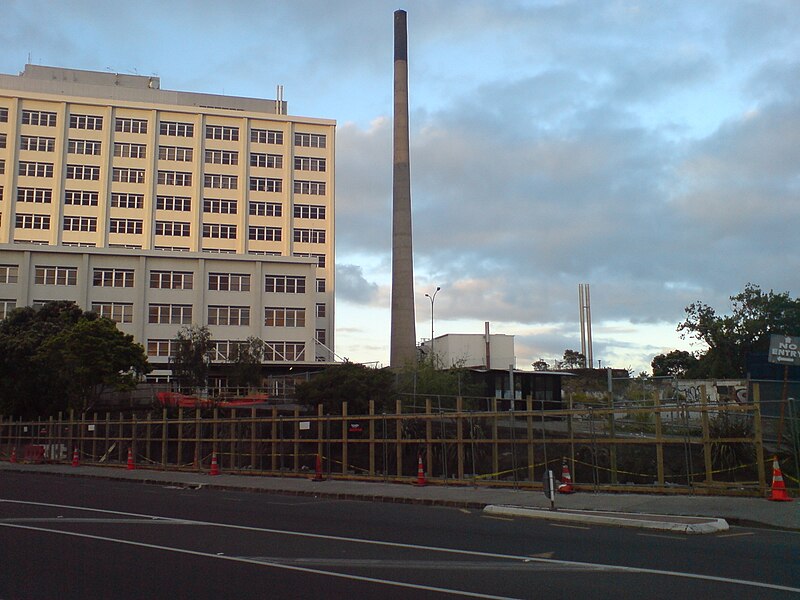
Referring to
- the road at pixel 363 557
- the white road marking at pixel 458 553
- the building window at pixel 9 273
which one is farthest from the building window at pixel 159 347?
the white road marking at pixel 458 553

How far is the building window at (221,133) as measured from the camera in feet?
300

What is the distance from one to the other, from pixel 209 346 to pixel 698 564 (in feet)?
182

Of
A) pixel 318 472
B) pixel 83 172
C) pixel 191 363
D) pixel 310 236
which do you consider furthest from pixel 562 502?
pixel 83 172

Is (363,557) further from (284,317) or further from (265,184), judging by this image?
(265,184)

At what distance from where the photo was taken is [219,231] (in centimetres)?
8912

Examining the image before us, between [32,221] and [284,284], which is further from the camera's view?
[32,221]

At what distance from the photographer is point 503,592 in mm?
8609

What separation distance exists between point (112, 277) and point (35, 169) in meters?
20.8

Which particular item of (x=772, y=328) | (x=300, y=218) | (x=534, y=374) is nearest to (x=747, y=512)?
(x=534, y=374)

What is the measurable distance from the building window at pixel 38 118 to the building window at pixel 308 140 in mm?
26030

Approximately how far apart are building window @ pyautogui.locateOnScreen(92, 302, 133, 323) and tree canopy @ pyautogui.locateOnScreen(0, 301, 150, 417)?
18674 mm

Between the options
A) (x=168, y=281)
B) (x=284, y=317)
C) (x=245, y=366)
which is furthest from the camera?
(x=284, y=317)

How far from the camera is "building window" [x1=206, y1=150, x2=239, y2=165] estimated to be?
90.8m

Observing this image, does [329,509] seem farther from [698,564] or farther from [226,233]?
[226,233]
